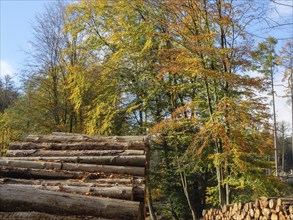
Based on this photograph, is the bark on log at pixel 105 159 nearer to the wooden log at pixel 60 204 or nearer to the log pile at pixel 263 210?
the wooden log at pixel 60 204

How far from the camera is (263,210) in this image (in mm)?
7910

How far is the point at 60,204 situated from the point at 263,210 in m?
5.54

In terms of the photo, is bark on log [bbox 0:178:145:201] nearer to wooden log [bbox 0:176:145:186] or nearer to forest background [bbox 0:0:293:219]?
wooden log [bbox 0:176:145:186]

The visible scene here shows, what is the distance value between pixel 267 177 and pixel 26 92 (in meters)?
12.0

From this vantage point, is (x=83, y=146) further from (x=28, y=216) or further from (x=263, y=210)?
(x=263, y=210)

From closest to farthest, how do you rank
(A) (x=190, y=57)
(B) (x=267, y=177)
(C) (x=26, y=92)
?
(B) (x=267, y=177)
(A) (x=190, y=57)
(C) (x=26, y=92)

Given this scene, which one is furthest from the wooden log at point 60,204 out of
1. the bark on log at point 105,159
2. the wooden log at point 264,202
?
the wooden log at point 264,202

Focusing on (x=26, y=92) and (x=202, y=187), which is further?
(x=26, y=92)

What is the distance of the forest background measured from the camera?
433 inches

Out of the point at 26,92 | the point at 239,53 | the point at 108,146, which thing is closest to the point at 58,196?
the point at 108,146

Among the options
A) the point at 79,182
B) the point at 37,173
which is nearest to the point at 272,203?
the point at 79,182

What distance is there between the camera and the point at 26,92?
1759 cm

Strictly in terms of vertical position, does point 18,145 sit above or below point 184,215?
above

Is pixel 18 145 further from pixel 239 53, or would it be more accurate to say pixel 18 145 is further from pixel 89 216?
pixel 239 53
